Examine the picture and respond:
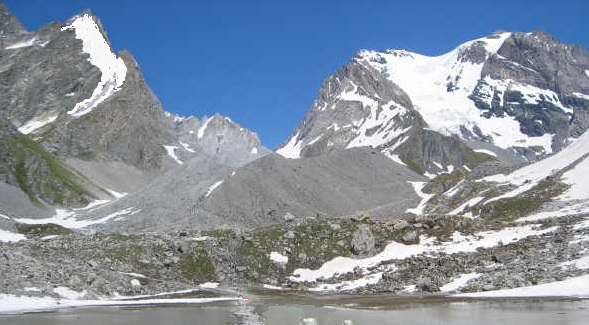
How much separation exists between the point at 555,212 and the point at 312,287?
50132 mm

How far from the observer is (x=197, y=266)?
87062 millimetres

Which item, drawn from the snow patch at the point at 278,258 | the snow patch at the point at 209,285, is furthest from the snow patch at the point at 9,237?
the snow patch at the point at 278,258

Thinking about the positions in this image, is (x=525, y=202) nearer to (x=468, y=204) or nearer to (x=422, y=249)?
(x=468, y=204)

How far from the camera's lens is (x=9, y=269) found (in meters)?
60.4

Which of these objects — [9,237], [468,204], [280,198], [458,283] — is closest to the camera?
[458,283]

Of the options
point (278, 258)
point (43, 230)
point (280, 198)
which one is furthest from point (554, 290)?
point (280, 198)

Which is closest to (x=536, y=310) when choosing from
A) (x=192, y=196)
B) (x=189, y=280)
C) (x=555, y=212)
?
(x=189, y=280)

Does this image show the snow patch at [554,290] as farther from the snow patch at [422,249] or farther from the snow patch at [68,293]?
the snow patch at [68,293]

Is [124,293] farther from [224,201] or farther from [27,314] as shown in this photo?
[224,201]

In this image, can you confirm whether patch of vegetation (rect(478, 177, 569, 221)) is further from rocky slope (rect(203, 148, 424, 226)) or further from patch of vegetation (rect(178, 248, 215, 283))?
patch of vegetation (rect(178, 248, 215, 283))

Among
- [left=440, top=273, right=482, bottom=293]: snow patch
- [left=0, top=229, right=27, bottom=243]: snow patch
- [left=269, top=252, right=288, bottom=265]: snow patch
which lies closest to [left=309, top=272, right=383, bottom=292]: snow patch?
[left=269, top=252, right=288, bottom=265]: snow patch

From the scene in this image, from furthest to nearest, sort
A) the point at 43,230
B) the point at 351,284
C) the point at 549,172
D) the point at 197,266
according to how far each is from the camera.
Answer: the point at 549,172 → the point at 43,230 → the point at 197,266 → the point at 351,284

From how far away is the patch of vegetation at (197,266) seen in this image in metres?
85.1

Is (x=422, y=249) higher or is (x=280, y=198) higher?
(x=280, y=198)
